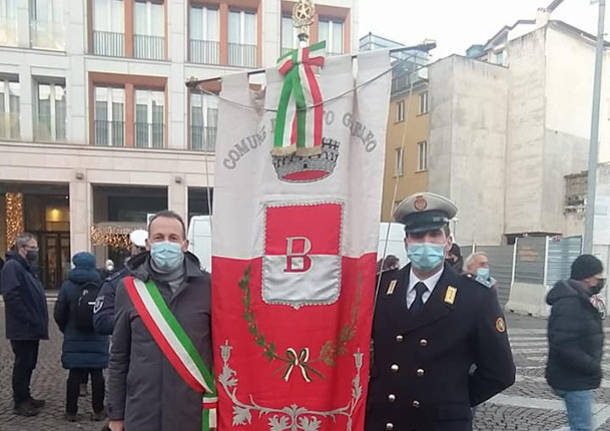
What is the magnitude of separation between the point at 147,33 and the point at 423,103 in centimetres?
1430

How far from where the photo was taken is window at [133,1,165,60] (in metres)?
18.4

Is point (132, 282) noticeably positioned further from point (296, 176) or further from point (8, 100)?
point (8, 100)

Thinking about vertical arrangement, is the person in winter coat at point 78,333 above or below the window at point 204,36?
below

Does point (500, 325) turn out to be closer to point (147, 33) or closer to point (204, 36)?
point (204, 36)

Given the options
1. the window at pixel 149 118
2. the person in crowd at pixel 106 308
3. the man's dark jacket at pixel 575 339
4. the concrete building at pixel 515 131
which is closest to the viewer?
the man's dark jacket at pixel 575 339

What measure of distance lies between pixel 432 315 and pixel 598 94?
38.0 ft

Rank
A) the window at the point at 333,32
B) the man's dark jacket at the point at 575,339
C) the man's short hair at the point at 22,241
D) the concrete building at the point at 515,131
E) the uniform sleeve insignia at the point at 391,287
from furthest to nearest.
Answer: the concrete building at the point at 515,131, the window at the point at 333,32, the man's short hair at the point at 22,241, the man's dark jacket at the point at 575,339, the uniform sleeve insignia at the point at 391,287

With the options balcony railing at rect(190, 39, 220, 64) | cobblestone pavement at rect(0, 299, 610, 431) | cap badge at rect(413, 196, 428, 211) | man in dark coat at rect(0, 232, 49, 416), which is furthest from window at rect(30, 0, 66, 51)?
cap badge at rect(413, 196, 428, 211)

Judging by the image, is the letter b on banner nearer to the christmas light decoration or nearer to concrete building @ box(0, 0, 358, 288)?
concrete building @ box(0, 0, 358, 288)

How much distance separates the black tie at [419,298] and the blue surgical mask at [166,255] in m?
1.27

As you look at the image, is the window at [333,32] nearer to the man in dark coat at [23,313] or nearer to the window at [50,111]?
the window at [50,111]

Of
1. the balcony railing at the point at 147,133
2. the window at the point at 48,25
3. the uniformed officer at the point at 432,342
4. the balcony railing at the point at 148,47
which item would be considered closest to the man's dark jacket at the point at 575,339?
the uniformed officer at the point at 432,342

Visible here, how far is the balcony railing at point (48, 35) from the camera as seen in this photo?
17.5 m

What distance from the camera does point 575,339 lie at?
12.8 ft
